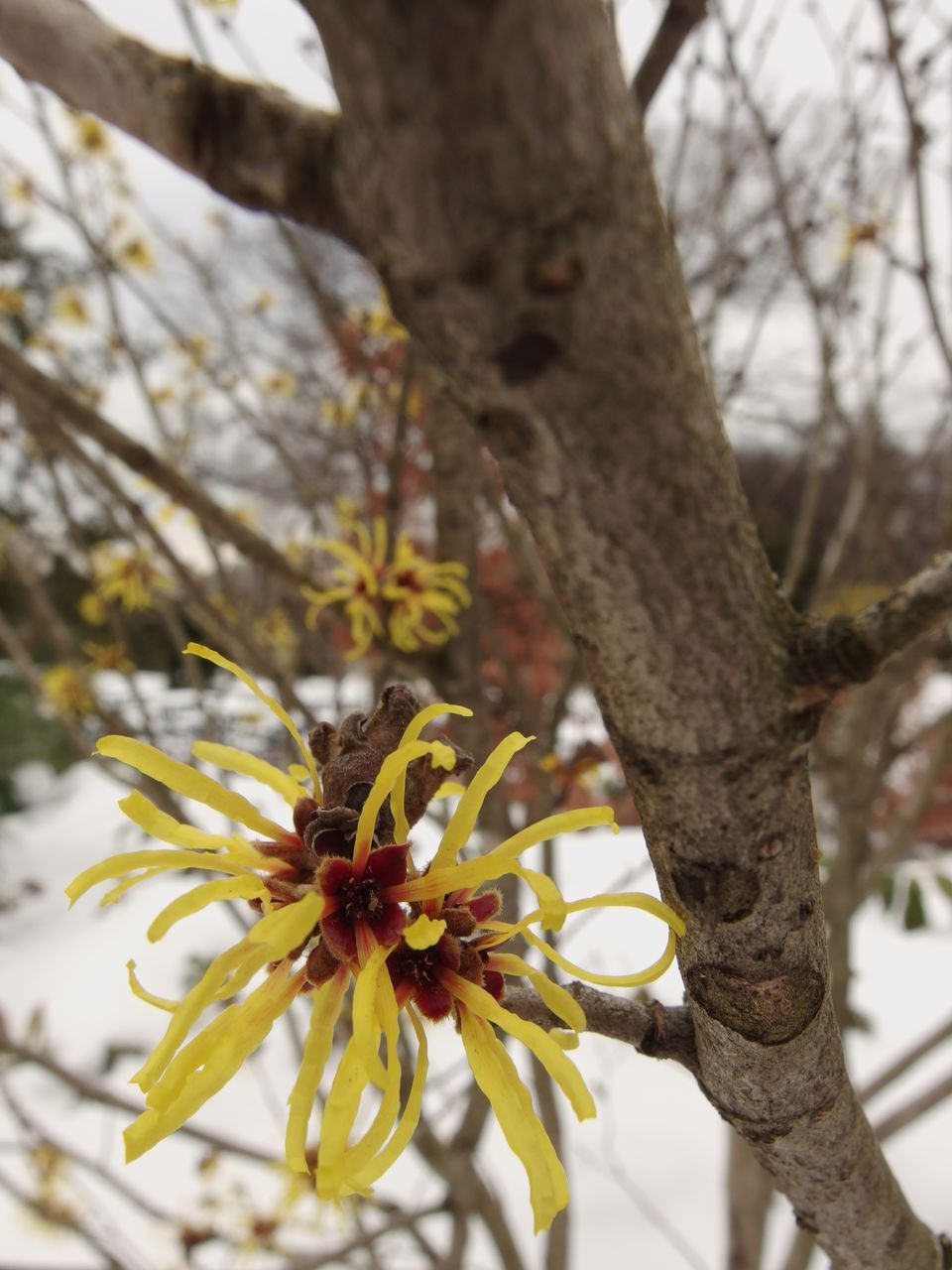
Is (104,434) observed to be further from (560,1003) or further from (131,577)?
(131,577)

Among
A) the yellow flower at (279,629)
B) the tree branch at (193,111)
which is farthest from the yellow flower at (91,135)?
the tree branch at (193,111)

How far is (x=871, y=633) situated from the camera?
29 cm

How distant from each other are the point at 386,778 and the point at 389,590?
0.85 m


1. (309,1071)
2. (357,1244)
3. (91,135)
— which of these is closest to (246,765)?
(309,1071)

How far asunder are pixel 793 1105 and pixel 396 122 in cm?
41

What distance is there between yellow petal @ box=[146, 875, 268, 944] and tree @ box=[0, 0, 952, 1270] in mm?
164

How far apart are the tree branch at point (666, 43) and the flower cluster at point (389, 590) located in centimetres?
66

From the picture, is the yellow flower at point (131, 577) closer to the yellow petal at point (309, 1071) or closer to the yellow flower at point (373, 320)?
the yellow flower at point (373, 320)

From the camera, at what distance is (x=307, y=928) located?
30 centimetres

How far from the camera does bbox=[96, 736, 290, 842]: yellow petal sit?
0.34 meters

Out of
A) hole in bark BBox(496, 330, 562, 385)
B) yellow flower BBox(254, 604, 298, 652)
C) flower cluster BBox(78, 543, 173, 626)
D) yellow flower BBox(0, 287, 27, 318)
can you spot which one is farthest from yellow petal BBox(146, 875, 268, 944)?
yellow flower BBox(254, 604, 298, 652)

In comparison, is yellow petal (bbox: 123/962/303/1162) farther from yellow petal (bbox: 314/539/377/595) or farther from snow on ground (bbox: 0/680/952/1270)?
snow on ground (bbox: 0/680/952/1270)

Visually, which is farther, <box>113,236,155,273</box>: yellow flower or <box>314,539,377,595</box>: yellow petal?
<box>113,236,155,273</box>: yellow flower

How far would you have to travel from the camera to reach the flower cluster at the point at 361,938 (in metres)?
0.32
